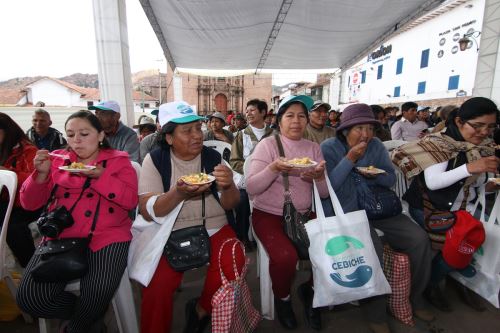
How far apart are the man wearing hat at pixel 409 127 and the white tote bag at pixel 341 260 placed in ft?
15.1

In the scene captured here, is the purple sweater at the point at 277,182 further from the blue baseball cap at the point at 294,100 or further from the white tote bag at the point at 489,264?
the white tote bag at the point at 489,264

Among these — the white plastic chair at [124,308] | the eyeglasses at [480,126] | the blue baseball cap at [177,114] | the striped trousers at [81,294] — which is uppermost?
the blue baseball cap at [177,114]

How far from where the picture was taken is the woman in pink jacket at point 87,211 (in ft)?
5.74

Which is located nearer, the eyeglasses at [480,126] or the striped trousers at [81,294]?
the striped trousers at [81,294]

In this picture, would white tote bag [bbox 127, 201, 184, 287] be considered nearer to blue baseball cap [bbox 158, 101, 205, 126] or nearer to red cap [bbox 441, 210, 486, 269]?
blue baseball cap [bbox 158, 101, 205, 126]

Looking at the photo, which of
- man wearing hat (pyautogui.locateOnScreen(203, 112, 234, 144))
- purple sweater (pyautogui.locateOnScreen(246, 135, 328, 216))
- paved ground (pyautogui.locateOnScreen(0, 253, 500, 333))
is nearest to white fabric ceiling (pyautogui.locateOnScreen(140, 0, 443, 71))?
man wearing hat (pyautogui.locateOnScreen(203, 112, 234, 144))

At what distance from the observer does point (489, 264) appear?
7.00ft

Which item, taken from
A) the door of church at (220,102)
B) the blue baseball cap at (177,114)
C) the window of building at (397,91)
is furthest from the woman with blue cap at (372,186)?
the door of church at (220,102)

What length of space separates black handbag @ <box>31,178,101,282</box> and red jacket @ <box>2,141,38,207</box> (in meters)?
0.92

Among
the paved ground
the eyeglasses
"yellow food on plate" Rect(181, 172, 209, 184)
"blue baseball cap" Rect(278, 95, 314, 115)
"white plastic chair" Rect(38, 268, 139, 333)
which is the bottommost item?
the paved ground

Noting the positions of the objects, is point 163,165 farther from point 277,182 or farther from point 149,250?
point 277,182

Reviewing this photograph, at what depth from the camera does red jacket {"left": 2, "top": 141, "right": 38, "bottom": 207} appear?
239 cm

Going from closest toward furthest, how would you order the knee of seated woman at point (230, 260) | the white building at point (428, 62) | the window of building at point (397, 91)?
the knee of seated woman at point (230, 260) → the white building at point (428, 62) → the window of building at point (397, 91)

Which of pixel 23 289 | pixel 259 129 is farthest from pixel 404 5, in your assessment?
pixel 23 289
